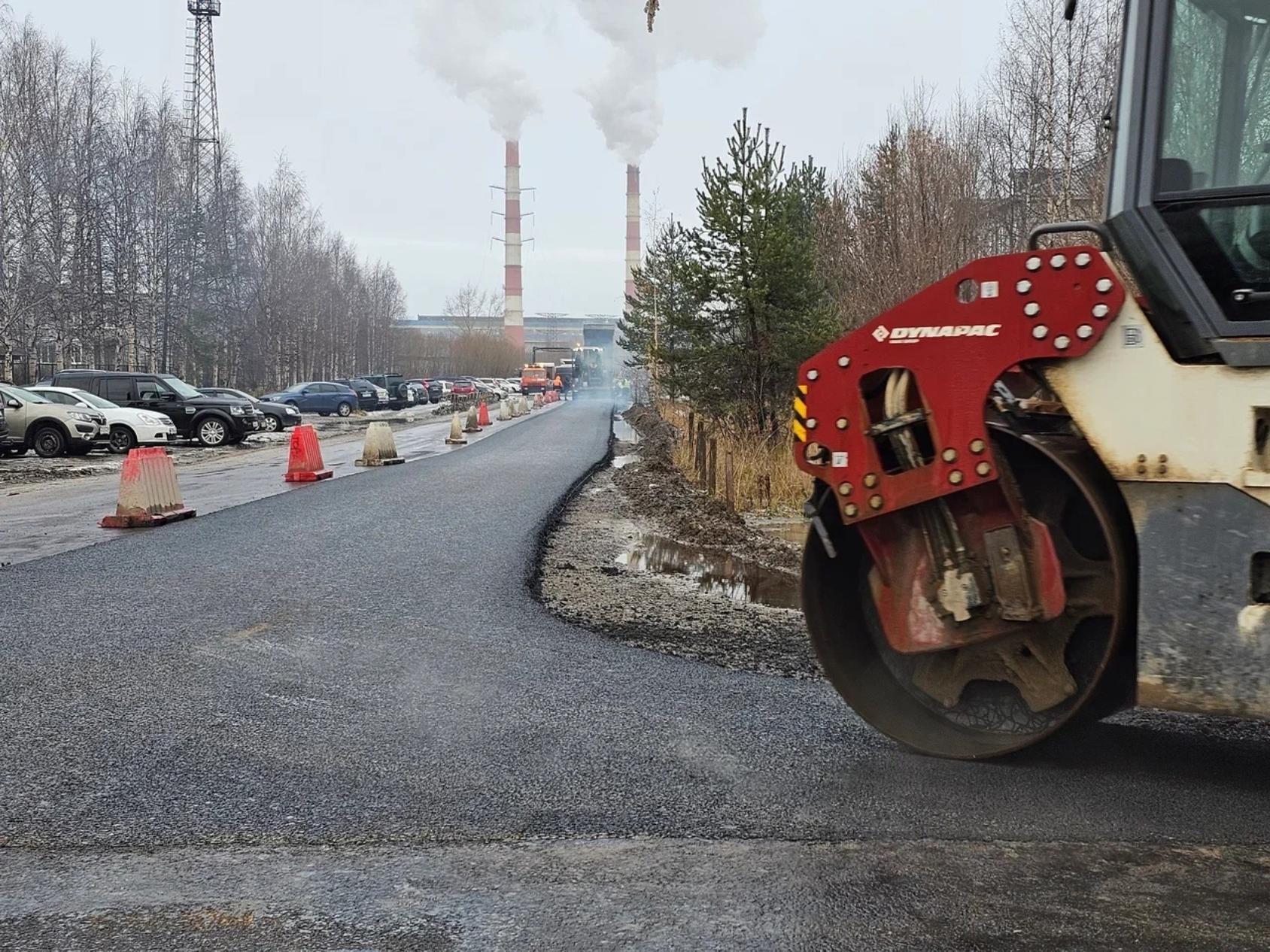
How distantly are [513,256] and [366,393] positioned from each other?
64.4 metres

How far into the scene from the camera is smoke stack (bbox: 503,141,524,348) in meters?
110

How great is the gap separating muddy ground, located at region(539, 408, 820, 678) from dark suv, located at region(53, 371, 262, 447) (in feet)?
48.8

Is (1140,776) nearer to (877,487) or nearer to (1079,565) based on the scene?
(1079,565)

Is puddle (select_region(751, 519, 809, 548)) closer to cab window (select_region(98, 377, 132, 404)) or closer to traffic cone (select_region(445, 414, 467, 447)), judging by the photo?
traffic cone (select_region(445, 414, 467, 447))

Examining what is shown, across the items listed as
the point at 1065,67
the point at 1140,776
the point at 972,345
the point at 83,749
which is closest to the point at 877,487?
the point at 972,345

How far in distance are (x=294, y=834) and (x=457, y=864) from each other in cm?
60

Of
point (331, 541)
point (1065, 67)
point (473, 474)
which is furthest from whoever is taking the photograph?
point (1065, 67)

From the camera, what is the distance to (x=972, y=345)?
382cm

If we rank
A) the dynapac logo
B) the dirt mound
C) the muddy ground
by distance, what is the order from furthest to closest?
the dirt mound < the muddy ground < the dynapac logo

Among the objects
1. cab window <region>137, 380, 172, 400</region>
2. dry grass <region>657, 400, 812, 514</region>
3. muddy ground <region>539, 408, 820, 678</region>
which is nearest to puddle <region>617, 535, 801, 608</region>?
muddy ground <region>539, 408, 820, 678</region>

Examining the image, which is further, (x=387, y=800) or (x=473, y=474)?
(x=473, y=474)

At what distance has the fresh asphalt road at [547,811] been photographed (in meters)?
3.03

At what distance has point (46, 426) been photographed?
2327 cm

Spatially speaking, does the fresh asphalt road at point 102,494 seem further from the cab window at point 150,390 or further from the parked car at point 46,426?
the cab window at point 150,390
